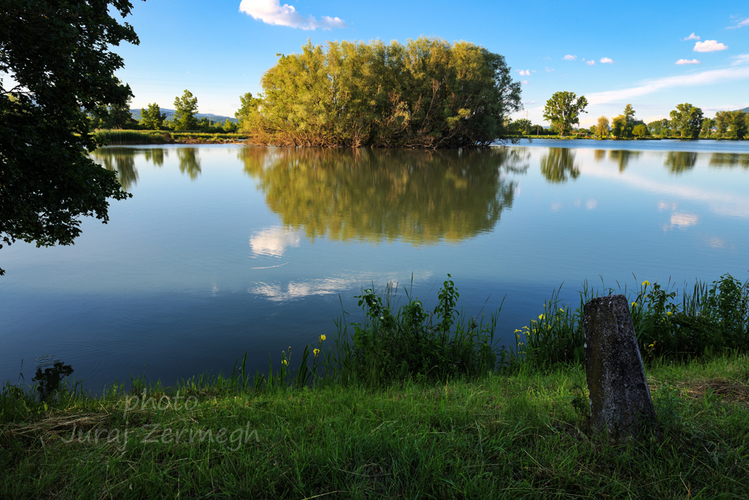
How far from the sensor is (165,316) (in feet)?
20.0

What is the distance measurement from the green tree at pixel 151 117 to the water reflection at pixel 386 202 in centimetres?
8226

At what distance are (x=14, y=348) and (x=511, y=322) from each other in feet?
21.0

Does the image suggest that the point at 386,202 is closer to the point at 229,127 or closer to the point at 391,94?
the point at 391,94

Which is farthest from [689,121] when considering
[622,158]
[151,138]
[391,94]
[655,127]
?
[151,138]

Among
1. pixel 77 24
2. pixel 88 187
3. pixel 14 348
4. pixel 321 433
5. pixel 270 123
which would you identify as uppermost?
pixel 270 123

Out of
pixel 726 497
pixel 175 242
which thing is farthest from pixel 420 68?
pixel 726 497

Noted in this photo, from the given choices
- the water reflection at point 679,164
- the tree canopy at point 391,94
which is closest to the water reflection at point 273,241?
the water reflection at point 679,164

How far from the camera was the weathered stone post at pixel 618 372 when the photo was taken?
2578 mm

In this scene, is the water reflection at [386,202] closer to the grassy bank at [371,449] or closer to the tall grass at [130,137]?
the grassy bank at [371,449]

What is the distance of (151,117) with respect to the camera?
9375cm

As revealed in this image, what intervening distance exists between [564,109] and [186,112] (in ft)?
415

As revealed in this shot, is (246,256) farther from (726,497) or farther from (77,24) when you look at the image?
(726,497)

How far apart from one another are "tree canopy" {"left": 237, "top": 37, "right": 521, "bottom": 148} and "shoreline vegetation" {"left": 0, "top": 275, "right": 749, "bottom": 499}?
5029 cm

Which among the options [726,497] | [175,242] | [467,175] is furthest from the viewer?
[467,175]
